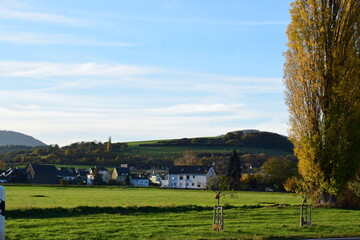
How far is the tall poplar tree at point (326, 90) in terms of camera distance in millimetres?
39288

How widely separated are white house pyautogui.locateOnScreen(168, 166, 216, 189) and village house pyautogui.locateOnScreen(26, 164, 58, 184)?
3510 centimetres

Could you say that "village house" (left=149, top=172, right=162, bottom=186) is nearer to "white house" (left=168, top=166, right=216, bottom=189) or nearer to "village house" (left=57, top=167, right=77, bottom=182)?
"white house" (left=168, top=166, right=216, bottom=189)

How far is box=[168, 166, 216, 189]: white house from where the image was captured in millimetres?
144875

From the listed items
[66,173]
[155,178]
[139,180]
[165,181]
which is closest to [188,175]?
[165,181]

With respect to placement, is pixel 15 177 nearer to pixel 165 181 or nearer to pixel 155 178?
pixel 165 181

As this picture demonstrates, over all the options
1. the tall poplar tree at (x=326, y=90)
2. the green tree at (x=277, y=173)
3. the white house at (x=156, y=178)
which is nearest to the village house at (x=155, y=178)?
the white house at (x=156, y=178)

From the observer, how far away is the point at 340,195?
4247cm

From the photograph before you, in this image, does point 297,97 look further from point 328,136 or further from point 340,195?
point 340,195

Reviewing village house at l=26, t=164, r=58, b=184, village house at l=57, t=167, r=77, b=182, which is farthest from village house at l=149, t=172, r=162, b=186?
village house at l=26, t=164, r=58, b=184

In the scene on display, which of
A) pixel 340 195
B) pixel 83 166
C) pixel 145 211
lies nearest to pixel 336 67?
pixel 340 195

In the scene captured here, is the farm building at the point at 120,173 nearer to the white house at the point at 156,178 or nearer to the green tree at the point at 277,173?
the white house at the point at 156,178

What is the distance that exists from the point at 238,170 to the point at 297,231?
102 meters

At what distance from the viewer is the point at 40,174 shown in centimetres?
13762

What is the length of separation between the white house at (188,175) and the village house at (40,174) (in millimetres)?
35099
